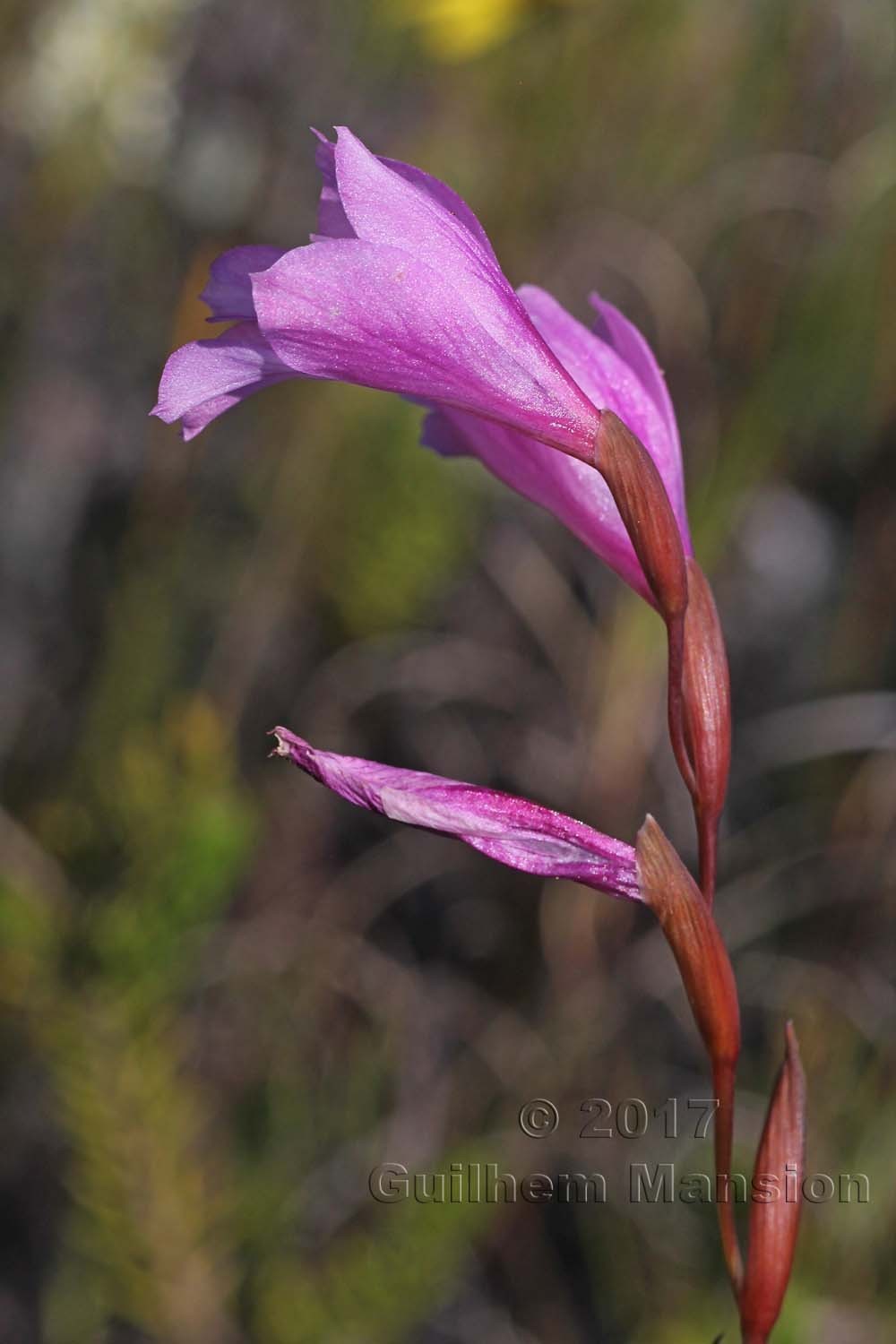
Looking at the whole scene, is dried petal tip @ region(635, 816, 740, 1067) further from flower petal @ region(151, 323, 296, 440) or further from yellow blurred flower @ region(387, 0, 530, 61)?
yellow blurred flower @ region(387, 0, 530, 61)

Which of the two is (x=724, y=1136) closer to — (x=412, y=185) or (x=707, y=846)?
(x=707, y=846)

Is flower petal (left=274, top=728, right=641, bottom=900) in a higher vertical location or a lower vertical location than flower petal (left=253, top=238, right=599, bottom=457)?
lower

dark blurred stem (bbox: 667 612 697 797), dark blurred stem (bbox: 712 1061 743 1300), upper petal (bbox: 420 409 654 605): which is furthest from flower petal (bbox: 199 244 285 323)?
dark blurred stem (bbox: 712 1061 743 1300)

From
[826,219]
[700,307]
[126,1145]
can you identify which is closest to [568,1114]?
[126,1145]

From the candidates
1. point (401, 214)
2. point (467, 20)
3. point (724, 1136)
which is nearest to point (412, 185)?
point (401, 214)

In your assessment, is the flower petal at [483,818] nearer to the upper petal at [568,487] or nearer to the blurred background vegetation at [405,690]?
the upper petal at [568,487]

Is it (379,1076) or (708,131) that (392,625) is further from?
(708,131)

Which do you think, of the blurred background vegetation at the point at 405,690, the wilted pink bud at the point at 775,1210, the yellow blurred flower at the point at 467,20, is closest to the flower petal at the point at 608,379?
the wilted pink bud at the point at 775,1210
